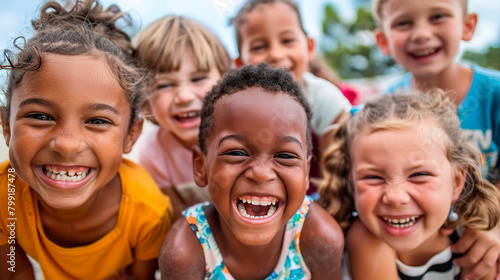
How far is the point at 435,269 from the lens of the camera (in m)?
1.64

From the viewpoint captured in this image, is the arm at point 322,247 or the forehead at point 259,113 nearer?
the forehead at point 259,113

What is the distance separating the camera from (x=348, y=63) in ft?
56.0

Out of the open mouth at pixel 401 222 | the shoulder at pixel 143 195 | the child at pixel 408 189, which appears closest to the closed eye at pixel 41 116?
the shoulder at pixel 143 195

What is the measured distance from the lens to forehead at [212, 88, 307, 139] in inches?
51.1

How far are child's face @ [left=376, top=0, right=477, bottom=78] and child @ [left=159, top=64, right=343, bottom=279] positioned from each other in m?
0.97

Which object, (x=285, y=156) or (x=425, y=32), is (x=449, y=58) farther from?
(x=285, y=156)

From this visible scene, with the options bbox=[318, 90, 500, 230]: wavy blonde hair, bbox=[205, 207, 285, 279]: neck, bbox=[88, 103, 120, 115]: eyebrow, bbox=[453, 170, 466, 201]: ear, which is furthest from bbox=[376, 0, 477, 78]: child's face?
bbox=[88, 103, 120, 115]: eyebrow

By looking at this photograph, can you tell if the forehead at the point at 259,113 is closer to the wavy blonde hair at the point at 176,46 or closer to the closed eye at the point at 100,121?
the closed eye at the point at 100,121

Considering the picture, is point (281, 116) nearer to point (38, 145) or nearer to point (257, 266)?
point (257, 266)

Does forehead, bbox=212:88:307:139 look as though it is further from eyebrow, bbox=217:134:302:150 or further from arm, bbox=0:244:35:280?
arm, bbox=0:244:35:280

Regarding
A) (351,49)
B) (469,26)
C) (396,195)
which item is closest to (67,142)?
(396,195)

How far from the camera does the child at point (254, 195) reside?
1300 millimetres

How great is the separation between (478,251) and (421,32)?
1.06 metres

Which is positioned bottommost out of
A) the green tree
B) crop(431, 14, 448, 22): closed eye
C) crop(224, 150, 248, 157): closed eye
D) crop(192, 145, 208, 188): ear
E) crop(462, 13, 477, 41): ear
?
the green tree
